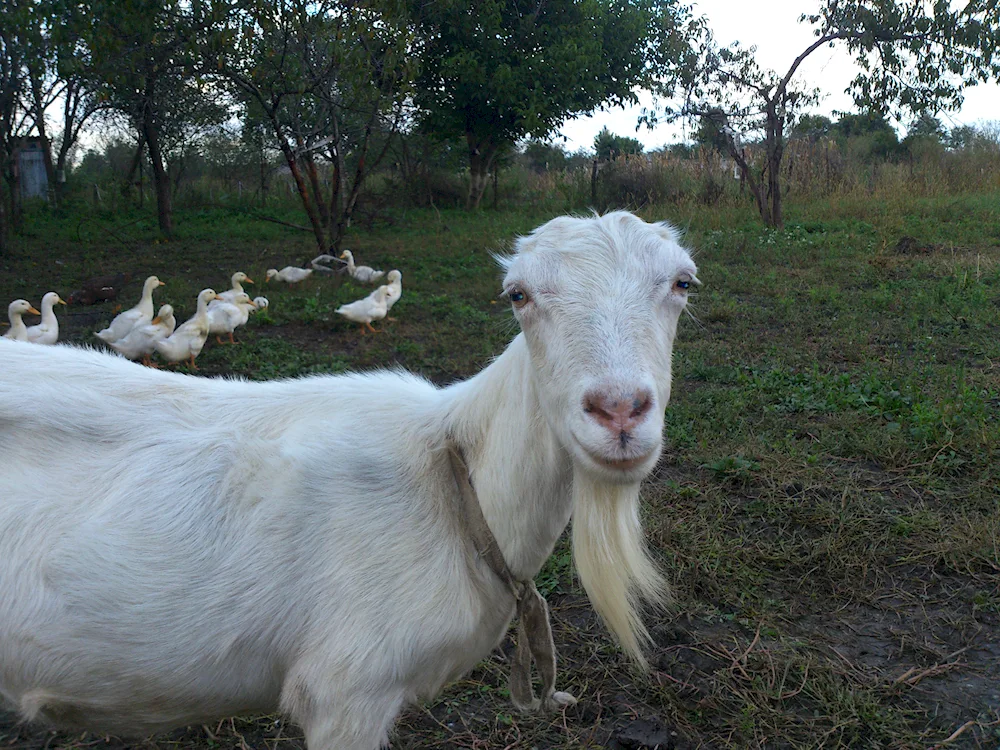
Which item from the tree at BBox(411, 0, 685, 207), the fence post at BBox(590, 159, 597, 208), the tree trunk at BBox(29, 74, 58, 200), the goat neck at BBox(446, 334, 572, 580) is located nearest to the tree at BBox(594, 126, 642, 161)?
the tree at BBox(411, 0, 685, 207)

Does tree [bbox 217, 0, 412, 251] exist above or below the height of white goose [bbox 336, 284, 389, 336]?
above

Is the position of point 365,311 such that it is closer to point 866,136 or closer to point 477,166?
point 477,166

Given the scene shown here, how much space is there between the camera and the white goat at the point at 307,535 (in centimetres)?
179

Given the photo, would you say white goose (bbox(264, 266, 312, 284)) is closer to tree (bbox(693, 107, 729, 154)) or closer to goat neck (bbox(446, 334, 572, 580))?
tree (bbox(693, 107, 729, 154))

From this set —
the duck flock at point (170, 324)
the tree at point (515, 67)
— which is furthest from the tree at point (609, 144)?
the duck flock at point (170, 324)

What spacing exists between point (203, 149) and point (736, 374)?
67.5 feet

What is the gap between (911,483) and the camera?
12.7ft

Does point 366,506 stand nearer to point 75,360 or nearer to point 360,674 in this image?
point 360,674

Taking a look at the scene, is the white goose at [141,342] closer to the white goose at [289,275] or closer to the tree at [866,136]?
the white goose at [289,275]

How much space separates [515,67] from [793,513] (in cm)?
1657

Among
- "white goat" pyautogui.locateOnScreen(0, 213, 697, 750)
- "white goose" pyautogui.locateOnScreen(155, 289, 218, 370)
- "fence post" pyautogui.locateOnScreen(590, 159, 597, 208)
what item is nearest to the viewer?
"white goat" pyautogui.locateOnScreen(0, 213, 697, 750)

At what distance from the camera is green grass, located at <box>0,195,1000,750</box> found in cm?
262

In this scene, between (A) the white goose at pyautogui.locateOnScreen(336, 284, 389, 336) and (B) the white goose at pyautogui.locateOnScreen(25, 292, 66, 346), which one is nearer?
(B) the white goose at pyautogui.locateOnScreen(25, 292, 66, 346)

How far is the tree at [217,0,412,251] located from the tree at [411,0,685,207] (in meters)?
7.03
